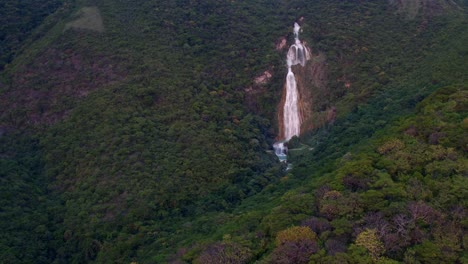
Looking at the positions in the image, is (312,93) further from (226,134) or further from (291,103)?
(226,134)

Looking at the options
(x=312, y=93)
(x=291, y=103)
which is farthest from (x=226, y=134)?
(x=312, y=93)

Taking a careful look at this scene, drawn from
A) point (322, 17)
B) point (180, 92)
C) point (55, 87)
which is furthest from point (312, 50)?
point (55, 87)

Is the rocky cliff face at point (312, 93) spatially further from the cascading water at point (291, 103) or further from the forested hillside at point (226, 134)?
the cascading water at point (291, 103)

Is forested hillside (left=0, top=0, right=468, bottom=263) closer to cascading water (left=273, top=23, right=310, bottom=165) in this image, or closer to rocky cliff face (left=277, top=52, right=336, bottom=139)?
rocky cliff face (left=277, top=52, right=336, bottom=139)

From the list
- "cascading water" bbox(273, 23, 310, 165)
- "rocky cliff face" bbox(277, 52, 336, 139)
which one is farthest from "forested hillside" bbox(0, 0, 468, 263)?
"cascading water" bbox(273, 23, 310, 165)

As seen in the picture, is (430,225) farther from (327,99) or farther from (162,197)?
(327,99)
